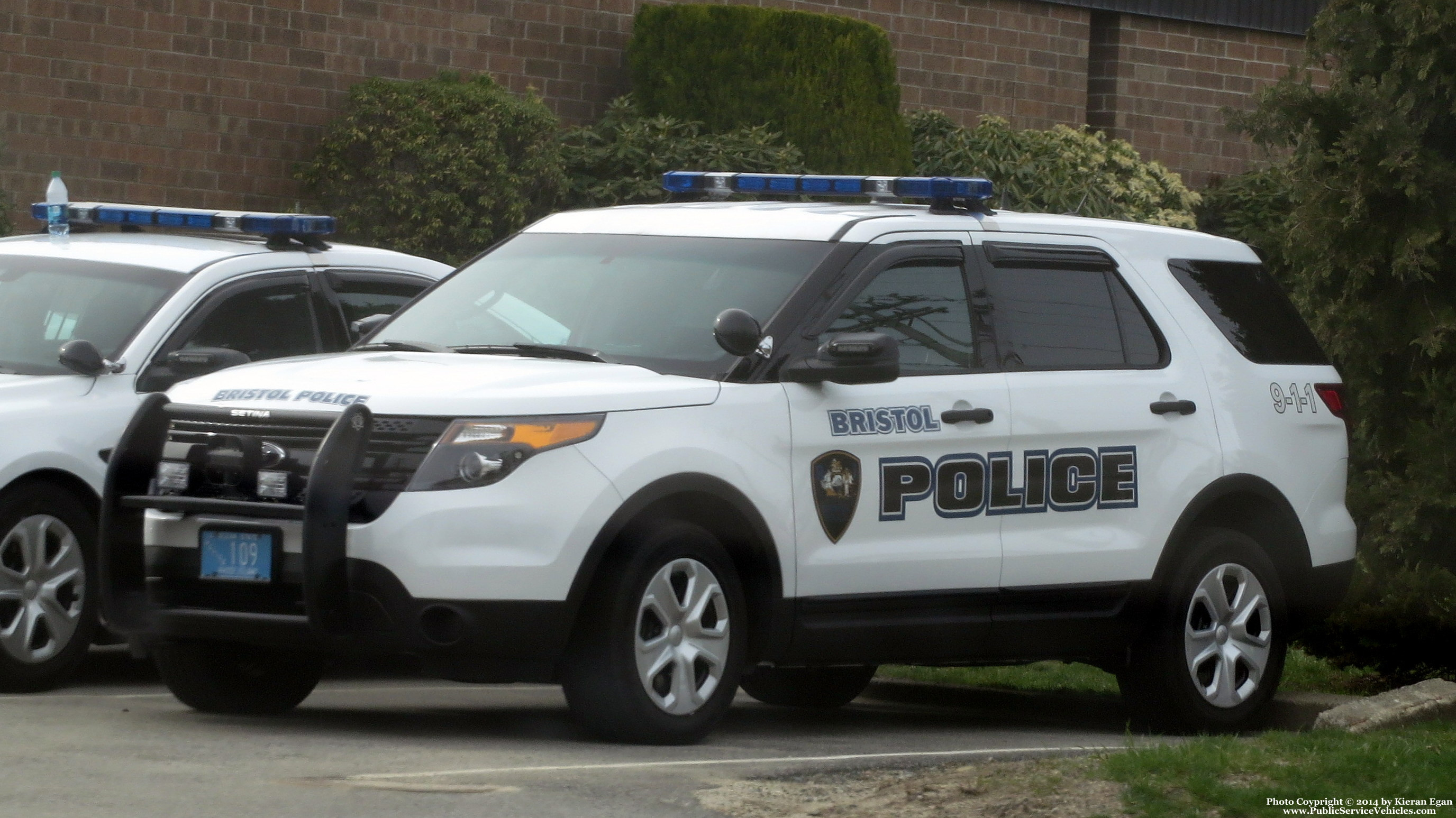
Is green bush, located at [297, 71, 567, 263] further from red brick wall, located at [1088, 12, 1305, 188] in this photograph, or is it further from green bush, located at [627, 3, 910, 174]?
red brick wall, located at [1088, 12, 1305, 188]

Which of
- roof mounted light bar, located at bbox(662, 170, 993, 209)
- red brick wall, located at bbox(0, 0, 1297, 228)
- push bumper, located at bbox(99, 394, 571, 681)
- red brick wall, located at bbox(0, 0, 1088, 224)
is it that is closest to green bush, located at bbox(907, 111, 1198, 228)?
red brick wall, located at bbox(0, 0, 1297, 228)

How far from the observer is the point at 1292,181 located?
11.3 meters

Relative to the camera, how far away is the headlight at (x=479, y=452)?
7242 mm

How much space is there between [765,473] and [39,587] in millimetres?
2802

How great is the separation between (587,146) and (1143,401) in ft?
40.9

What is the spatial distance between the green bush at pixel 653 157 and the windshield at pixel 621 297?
1130 cm

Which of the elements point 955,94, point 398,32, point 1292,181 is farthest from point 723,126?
point 1292,181

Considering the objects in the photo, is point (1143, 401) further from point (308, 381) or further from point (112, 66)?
point (112, 66)

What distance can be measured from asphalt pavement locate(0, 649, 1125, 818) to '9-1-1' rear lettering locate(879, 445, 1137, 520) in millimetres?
836

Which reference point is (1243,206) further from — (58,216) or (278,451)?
(278,451)

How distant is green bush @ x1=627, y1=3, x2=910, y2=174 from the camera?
21.1 m

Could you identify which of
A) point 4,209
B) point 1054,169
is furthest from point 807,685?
point 1054,169

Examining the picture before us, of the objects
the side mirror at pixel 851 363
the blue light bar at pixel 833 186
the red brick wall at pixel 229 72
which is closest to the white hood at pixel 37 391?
the blue light bar at pixel 833 186

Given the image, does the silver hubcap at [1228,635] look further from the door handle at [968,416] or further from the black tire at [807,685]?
the black tire at [807,685]
